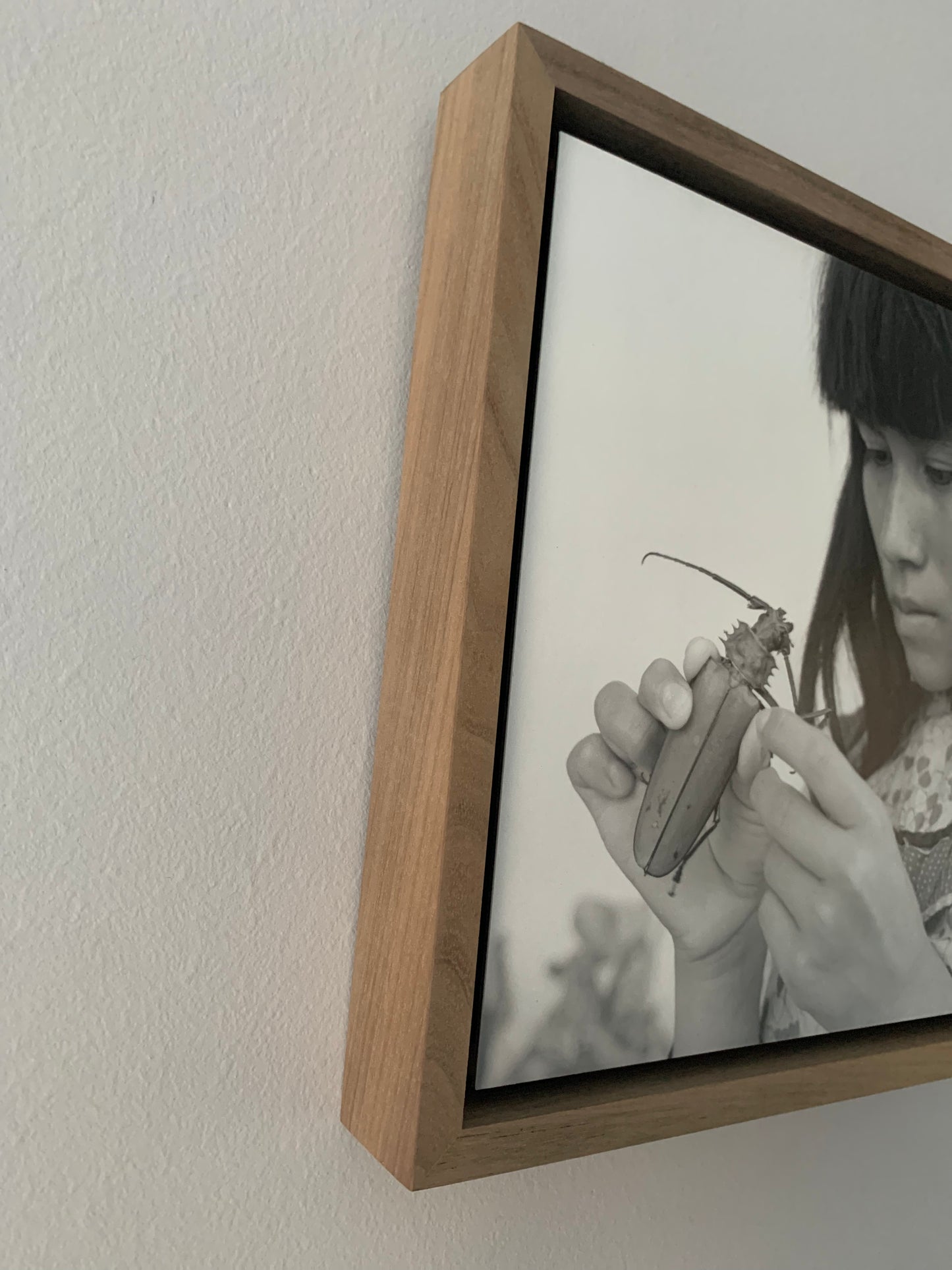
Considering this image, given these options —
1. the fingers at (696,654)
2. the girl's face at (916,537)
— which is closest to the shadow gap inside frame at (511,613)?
the fingers at (696,654)

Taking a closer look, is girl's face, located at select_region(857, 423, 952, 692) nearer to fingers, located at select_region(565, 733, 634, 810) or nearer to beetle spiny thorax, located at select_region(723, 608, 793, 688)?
beetle spiny thorax, located at select_region(723, 608, 793, 688)

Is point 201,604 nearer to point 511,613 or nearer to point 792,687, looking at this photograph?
point 511,613

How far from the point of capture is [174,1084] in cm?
41

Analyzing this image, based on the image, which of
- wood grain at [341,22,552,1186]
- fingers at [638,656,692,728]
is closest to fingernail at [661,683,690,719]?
fingers at [638,656,692,728]

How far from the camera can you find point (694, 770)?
19.1 inches

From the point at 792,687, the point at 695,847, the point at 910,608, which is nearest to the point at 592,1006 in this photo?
the point at 695,847

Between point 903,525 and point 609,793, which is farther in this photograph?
point 903,525

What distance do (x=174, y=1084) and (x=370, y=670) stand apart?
19cm

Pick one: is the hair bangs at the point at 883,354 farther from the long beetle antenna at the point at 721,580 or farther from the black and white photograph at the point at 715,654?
the long beetle antenna at the point at 721,580

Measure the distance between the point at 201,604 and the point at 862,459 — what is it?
384 mm

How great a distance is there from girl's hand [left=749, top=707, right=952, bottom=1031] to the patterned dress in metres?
0.01

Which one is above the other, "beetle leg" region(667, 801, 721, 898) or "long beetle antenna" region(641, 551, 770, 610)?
"long beetle antenna" region(641, 551, 770, 610)

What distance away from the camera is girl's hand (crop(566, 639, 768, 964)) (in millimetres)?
456

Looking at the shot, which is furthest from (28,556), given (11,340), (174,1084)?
(174,1084)
